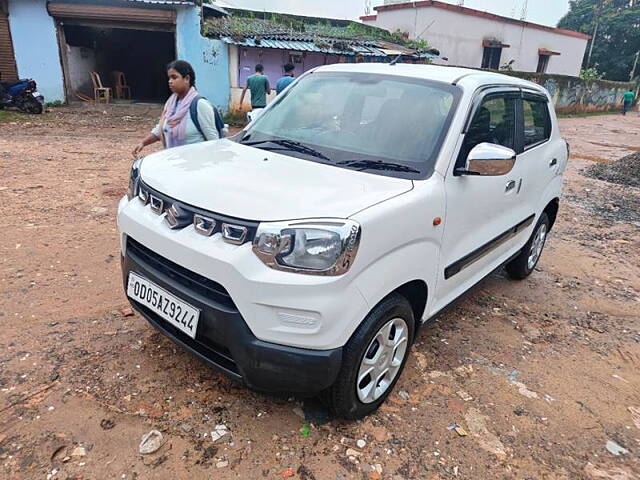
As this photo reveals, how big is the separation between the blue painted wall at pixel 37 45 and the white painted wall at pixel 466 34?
17.2 m

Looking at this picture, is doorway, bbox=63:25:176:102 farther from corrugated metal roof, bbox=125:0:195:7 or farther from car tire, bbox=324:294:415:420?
car tire, bbox=324:294:415:420

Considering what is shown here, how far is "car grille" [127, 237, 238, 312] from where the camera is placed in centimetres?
200

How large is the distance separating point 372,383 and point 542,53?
103ft

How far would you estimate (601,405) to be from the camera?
273 centimetres

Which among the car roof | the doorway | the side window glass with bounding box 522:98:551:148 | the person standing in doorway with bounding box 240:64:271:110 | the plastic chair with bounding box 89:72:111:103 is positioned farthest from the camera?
the doorway

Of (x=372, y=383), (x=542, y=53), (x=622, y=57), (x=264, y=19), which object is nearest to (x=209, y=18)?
(x=264, y=19)

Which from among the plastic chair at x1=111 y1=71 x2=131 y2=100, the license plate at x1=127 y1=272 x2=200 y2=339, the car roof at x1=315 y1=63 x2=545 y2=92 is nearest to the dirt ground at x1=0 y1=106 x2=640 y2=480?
the license plate at x1=127 y1=272 x2=200 y2=339

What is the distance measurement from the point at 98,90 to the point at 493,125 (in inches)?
644

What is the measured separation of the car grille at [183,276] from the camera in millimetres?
2000

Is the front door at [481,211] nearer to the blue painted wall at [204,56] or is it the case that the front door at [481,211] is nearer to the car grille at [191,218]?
the car grille at [191,218]

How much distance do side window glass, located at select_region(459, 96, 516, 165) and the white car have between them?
0.02 m

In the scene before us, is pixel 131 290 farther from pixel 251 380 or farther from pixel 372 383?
pixel 372 383

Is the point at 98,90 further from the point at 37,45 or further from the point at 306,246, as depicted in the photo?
the point at 306,246

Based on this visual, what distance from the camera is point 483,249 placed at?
3051 millimetres
